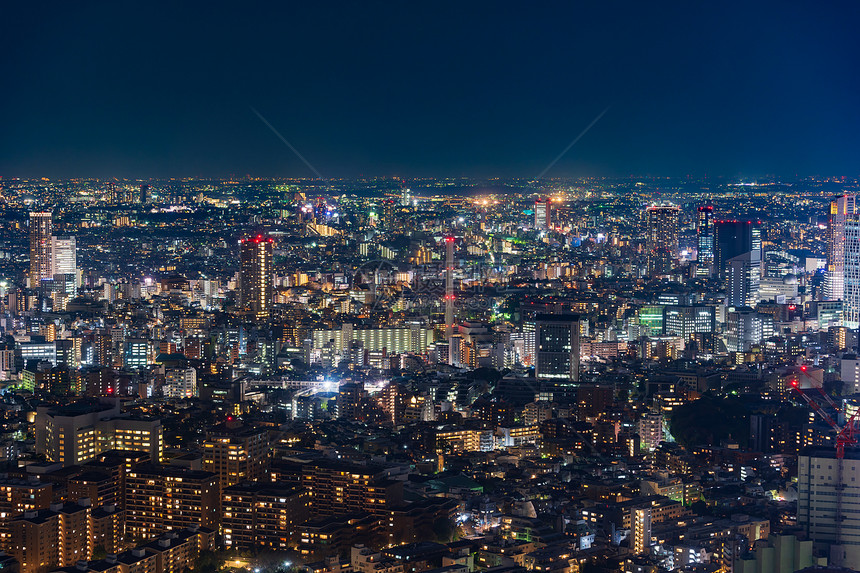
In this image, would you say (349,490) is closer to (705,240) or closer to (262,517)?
(262,517)

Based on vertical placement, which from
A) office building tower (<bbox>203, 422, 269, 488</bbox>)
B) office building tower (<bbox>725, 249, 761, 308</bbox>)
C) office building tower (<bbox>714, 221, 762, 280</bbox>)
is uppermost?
office building tower (<bbox>714, 221, 762, 280</bbox>)

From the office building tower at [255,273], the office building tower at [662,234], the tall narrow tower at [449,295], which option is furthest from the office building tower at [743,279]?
the office building tower at [255,273]

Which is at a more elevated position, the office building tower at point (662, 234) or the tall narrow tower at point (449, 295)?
the office building tower at point (662, 234)

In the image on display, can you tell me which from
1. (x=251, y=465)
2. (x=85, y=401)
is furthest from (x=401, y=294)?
(x=251, y=465)

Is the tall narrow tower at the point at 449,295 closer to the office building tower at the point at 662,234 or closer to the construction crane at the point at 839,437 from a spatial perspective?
the office building tower at the point at 662,234

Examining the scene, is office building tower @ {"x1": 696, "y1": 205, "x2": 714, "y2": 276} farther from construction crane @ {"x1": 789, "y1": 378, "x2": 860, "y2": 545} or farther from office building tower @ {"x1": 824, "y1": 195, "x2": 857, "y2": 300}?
construction crane @ {"x1": 789, "y1": 378, "x2": 860, "y2": 545}

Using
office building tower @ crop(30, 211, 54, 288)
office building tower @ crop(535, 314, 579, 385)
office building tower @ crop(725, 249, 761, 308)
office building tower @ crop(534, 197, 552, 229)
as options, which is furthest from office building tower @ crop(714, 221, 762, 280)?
office building tower @ crop(30, 211, 54, 288)
